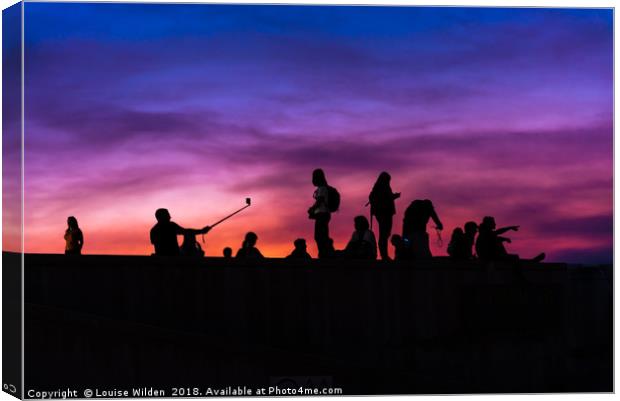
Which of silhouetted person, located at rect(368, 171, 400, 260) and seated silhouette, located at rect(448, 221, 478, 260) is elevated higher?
silhouetted person, located at rect(368, 171, 400, 260)

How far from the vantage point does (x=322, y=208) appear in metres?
19.1

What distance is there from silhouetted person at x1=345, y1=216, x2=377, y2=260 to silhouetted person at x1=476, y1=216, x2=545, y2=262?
1711 millimetres

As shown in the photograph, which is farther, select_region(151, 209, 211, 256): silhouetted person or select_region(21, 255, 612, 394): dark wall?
select_region(151, 209, 211, 256): silhouetted person

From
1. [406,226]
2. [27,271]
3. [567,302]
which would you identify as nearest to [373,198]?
[406,226]

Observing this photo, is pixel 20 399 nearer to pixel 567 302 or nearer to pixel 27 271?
pixel 27 271

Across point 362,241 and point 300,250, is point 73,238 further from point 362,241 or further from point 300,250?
point 362,241

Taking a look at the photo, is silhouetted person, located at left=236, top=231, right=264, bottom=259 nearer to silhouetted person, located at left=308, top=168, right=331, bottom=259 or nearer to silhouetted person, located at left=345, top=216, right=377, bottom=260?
silhouetted person, located at left=308, top=168, right=331, bottom=259

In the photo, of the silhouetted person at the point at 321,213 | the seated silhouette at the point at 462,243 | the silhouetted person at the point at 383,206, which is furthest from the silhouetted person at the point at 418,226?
the silhouetted person at the point at 321,213

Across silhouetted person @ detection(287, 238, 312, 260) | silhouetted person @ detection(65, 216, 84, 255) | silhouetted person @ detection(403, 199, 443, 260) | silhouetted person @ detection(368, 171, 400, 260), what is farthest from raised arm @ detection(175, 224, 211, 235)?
silhouetted person @ detection(403, 199, 443, 260)

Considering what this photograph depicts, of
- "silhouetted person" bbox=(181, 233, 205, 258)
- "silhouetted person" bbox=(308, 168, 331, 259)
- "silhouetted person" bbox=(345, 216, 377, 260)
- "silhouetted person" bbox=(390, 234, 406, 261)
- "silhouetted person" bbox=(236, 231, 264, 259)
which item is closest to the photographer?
"silhouetted person" bbox=(181, 233, 205, 258)

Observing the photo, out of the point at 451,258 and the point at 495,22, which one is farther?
the point at 451,258

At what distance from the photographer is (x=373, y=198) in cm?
1905

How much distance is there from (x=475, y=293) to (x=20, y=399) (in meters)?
7.44

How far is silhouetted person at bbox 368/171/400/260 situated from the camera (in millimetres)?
18856
